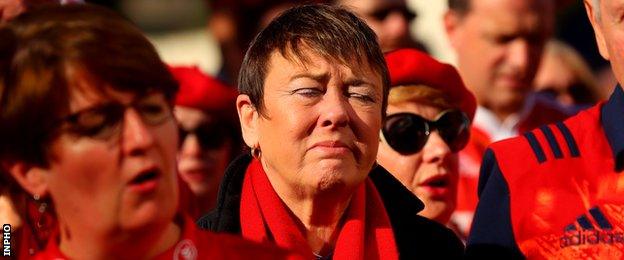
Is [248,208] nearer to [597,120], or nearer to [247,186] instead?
[247,186]

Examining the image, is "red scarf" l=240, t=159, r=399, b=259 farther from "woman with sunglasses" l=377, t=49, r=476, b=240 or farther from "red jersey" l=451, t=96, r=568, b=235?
"red jersey" l=451, t=96, r=568, b=235

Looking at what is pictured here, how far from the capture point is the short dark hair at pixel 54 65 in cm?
373

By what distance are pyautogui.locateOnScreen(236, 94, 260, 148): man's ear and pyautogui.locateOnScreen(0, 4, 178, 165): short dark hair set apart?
1.15 meters

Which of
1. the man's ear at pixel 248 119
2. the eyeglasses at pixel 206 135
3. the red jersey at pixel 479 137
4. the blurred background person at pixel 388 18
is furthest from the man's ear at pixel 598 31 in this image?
the blurred background person at pixel 388 18

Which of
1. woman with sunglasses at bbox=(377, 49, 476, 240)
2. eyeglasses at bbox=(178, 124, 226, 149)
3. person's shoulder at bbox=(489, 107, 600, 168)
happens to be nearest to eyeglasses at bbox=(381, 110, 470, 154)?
woman with sunglasses at bbox=(377, 49, 476, 240)

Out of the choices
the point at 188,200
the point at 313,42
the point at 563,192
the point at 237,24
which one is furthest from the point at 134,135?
the point at 237,24

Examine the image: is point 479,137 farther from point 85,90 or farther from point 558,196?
point 85,90

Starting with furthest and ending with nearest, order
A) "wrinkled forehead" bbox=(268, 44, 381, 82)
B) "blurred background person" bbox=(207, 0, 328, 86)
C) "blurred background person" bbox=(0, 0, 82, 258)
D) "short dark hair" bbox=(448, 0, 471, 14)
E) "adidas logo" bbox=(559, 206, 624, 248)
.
Result: 1. "blurred background person" bbox=(207, 0, 328, 86)
2. "short dark hair" bbox=(448, 0, 471, 14)
3. "wrinkled forehead" bbox=(268, 44, 381, 82)
4. "adidas logo" bbox=(559, 206, 624, 248)
5. "blurred background person" bbox=(0, 0, 82, 258)

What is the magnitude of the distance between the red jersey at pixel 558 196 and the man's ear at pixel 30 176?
1398 mm

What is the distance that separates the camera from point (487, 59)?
808 centimetres

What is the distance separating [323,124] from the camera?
4734mm

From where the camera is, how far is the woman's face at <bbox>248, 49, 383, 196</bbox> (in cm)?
472

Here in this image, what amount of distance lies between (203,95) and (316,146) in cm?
281

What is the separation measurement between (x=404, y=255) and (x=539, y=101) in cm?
341
